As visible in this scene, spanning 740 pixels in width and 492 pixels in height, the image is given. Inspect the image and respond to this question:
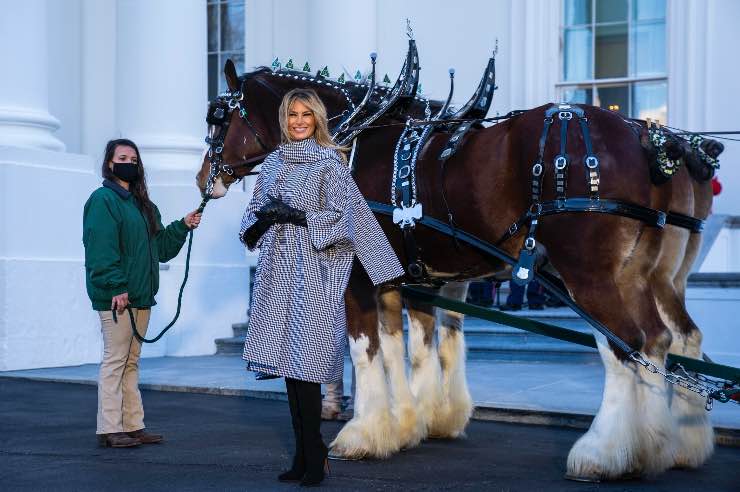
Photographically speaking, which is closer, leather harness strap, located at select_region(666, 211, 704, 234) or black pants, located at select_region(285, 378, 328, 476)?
black pants, located at select_region(285, 378, 328, 476)

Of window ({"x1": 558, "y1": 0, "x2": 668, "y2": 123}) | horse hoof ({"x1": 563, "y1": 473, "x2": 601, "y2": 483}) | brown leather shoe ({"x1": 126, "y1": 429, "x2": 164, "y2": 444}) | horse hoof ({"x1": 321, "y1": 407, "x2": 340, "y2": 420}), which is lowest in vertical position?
horse hoof ({"x1": 321, "y1": 407, "x2": 340, "y2": 420})

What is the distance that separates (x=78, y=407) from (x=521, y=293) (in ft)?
17.3

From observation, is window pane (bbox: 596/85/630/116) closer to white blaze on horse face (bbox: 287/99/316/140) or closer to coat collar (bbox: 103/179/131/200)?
coat collar (bbox: 103/179/131/200)

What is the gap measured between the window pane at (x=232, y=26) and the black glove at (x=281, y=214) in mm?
10458

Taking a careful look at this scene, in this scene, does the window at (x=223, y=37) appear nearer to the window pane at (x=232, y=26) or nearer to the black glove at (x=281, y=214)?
the window pane at (x=232, y=26)

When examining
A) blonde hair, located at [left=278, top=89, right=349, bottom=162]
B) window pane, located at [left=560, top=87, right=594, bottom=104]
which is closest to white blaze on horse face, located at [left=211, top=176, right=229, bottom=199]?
blonde hair, located at [left=278, top=89, right=349, bottom=162]

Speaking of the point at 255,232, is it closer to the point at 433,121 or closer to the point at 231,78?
the point at 433,121

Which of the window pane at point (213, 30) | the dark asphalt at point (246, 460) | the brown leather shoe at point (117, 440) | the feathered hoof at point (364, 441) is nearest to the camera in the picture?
the dark asphalt at point (246, 460)

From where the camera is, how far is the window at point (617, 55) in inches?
528

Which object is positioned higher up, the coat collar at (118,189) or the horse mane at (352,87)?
the horse mane at (352,87)

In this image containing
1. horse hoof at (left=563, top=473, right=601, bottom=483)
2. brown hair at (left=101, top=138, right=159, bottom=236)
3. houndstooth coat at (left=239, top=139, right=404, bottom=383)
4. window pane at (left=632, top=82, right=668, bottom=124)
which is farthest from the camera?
window pane at (left=632, top=82, right=668, bottom=124)

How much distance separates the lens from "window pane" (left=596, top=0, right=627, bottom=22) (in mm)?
13586

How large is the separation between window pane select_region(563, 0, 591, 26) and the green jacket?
7873mm

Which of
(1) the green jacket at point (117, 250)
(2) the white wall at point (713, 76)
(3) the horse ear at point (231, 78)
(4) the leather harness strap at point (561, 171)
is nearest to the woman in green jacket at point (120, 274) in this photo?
(1) the green jacket at point (117, 250)
